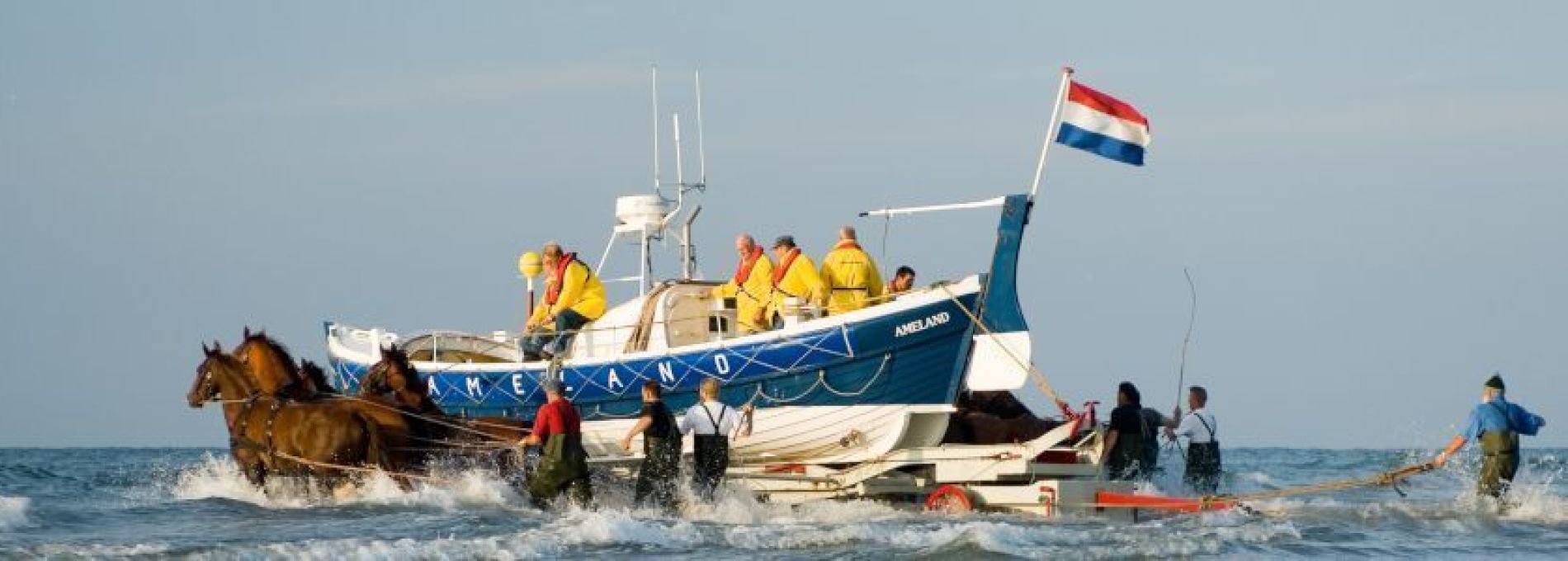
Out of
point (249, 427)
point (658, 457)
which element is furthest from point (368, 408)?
point (658, 457)

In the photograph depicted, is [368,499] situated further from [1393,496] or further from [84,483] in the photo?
[1393,496]

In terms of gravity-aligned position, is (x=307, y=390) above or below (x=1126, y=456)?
above

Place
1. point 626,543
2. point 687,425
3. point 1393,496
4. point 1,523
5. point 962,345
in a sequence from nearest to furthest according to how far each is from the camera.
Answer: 1. point 626,543
2. point 1,523
3. point 687,425
4. point 962,345
5. point 1393,496

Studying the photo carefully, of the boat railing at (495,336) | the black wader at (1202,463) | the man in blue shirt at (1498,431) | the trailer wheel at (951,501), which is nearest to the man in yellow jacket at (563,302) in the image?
the boat railing at (495,336)

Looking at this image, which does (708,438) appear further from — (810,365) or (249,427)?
(249,427)

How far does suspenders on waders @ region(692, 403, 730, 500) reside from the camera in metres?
20.3

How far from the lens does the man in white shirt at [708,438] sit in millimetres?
20297

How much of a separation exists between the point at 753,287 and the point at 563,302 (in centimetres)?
243

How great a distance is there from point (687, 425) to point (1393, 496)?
1336 centimetres

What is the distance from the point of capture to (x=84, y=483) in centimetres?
3219

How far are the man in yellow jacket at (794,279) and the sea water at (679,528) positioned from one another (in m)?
2.54

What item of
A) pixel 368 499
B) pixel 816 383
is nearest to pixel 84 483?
pixel 368 499

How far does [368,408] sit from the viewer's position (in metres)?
22.1

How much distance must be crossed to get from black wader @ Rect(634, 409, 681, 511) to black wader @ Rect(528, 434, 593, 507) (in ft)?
1.85
